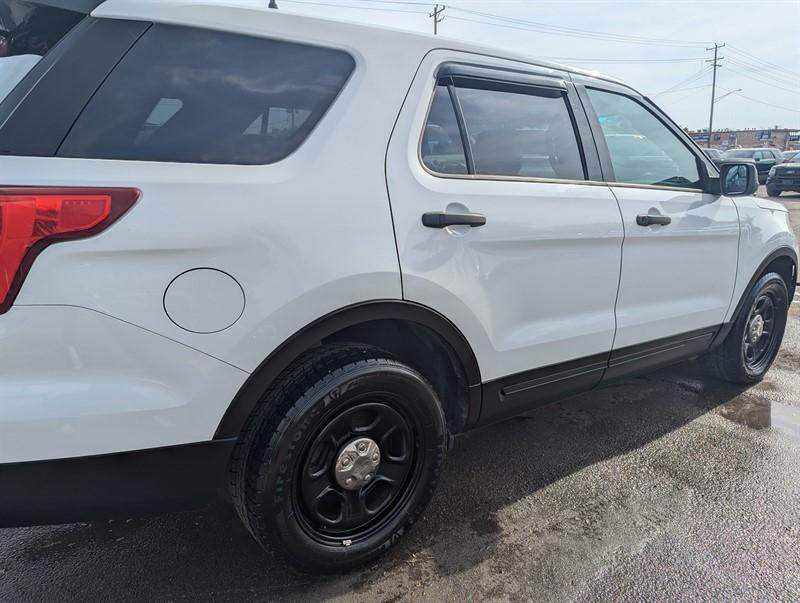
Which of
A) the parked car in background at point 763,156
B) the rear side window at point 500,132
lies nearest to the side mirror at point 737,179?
the rear side window at point 500,132

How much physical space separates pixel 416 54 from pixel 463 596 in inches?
75.3

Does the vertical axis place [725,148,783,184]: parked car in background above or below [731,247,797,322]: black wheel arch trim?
below

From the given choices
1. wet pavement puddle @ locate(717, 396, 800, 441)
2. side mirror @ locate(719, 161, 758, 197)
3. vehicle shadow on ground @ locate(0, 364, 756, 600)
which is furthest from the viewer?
wet pavement puddle @ locate(717, 396, 800, 441)

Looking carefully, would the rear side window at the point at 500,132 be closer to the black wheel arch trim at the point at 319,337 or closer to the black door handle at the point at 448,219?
the black door handle at the point at 448,219

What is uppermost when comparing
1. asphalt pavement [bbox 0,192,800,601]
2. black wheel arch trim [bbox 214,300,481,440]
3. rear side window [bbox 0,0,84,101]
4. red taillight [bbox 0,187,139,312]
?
rear side window [bbox 0,0,84,101]

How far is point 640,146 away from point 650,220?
0.49m

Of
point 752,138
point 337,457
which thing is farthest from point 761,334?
point 752,138

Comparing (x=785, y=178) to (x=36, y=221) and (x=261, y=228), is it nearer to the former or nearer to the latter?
(x=261, y=228)

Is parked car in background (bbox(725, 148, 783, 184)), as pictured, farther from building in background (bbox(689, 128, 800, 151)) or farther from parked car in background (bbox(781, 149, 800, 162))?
building in background (bbox(689, 128, 800, 151))

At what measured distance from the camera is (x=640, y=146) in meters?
3.00

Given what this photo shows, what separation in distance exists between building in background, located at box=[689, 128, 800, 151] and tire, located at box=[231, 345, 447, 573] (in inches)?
2409

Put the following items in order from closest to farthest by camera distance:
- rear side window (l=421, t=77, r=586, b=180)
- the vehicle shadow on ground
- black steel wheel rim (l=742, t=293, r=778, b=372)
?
the vehicle shadow on ground < rear side window (l=421, t=77, r=586, b=180) < black steel wheel rim (l=742, t=293, r=778, b=372)

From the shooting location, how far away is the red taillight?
4.58 ft

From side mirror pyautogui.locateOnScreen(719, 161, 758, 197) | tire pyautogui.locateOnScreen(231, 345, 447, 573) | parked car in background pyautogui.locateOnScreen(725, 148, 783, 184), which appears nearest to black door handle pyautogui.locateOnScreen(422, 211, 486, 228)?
tire pyautogui.locateOnScreen(231, 345, 447, 573)
